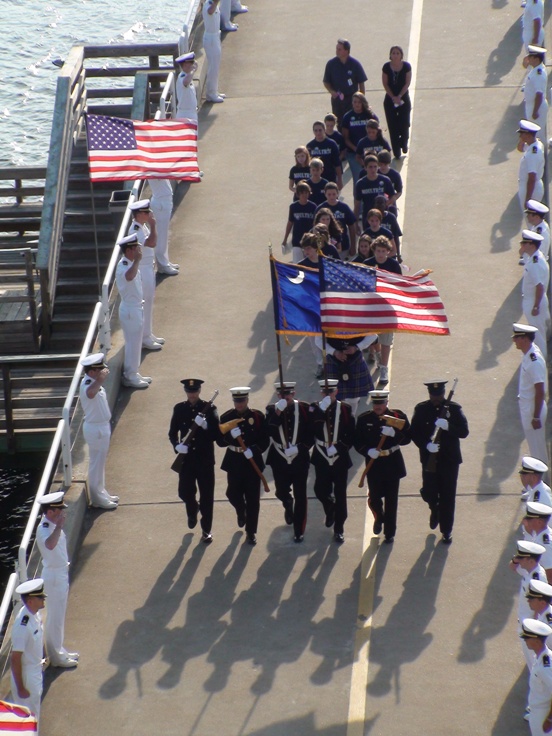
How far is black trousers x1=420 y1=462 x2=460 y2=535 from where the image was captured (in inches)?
514

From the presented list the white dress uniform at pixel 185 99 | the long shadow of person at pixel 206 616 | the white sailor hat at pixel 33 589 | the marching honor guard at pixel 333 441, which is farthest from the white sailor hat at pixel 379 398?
the white dress uniform at pixel 185 99

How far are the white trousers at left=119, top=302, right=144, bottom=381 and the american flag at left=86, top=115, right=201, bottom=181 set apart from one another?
1705mm

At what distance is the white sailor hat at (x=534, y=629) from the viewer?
10.2 m

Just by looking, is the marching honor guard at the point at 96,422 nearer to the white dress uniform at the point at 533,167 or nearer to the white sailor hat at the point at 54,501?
the white sailor hat at the point at 54,501

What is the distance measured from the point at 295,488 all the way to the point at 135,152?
5.51 metres

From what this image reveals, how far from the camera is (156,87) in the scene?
24.4m

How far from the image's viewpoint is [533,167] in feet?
59.9

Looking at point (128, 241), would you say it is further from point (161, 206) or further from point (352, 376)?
point (352, 376)

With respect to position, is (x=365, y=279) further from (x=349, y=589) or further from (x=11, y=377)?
(x=11, y=377)

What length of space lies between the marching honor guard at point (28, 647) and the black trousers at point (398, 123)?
11684 mm

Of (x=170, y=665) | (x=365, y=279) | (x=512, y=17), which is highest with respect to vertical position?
(x=512, y=17)

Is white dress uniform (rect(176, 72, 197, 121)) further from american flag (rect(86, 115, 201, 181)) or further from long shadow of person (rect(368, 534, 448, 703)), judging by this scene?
long shadow of person (rect(368, 534, 448, 703))

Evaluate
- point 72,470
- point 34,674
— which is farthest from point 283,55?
point 34,674

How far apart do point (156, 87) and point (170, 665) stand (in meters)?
14.6
